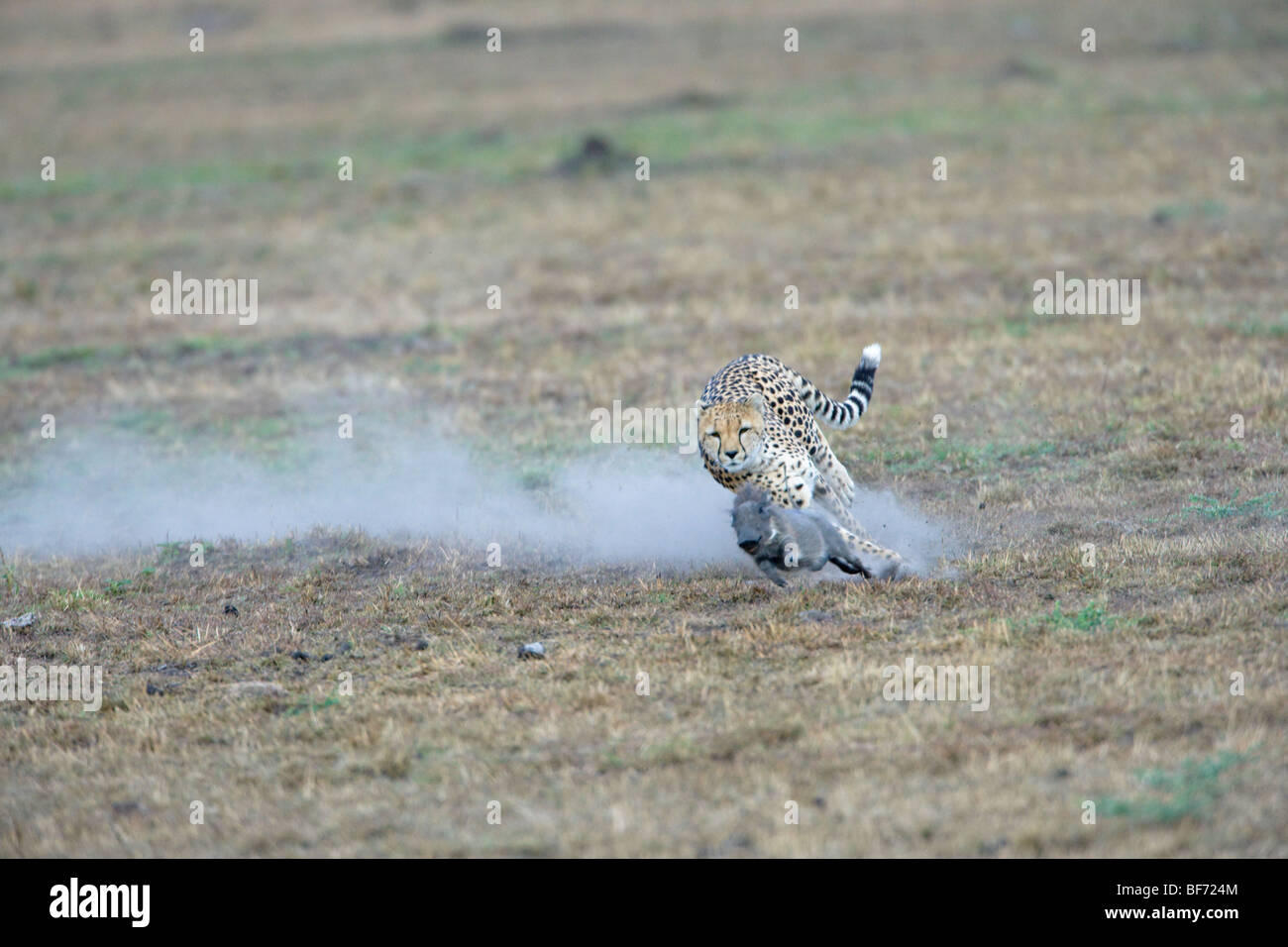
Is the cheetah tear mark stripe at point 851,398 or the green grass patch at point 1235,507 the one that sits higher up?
the cheetah tear mark stripe at point 851,398

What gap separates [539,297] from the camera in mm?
18125

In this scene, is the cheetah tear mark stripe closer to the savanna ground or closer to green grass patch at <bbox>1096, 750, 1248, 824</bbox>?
the savanna ground

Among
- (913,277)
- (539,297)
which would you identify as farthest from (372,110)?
(913,277)

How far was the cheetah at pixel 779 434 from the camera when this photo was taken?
8.80 m

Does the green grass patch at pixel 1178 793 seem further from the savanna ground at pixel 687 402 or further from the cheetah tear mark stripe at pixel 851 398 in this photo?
the cheetah tear mark stripe at pixel 851 398

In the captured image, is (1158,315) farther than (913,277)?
No

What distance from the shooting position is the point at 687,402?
1329 cm

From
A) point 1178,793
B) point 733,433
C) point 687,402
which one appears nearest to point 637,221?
point 687,402

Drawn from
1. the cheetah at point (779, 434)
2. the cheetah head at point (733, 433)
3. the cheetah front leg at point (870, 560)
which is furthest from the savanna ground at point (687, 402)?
the cheetah head at point (733, 433)

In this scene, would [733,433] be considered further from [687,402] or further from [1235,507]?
[687,402]

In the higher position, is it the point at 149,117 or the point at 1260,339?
the point at 149,117

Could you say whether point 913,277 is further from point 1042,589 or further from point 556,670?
point 556,670

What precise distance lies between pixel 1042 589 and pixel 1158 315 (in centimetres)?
768

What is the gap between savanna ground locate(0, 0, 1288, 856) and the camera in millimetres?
6020
